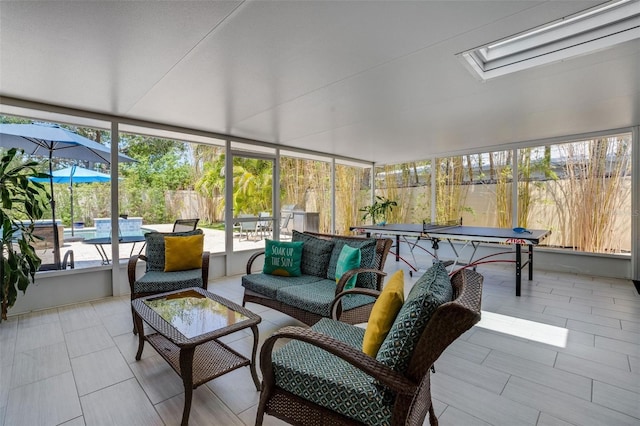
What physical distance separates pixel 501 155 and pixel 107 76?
6.53m

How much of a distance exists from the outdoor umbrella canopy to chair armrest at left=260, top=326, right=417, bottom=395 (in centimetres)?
368

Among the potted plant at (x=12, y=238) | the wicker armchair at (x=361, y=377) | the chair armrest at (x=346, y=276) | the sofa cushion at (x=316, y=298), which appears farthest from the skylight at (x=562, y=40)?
the potted plant at (x=12, y=238)

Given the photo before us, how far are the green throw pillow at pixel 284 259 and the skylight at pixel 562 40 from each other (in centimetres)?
232

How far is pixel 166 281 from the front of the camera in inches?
113

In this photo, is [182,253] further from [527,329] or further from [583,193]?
[583,193]

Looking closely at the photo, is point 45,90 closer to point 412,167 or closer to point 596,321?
point 596,321

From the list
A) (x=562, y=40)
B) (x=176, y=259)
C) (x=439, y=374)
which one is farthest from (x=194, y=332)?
(x=562, y=40)

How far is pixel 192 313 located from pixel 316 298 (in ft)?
3.14

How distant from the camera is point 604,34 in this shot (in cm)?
213

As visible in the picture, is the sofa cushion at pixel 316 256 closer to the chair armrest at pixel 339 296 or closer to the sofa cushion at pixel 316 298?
the sofa cushion at pixel 316 298

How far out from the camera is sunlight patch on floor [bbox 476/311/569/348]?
8.68 ft

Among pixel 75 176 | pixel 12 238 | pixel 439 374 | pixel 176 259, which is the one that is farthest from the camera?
pixel 75 176

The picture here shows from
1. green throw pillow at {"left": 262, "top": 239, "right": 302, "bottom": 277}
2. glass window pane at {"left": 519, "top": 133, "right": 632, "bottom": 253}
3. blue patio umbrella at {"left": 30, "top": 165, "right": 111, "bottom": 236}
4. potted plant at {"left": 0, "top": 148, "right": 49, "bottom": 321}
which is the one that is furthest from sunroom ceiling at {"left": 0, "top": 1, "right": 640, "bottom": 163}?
green throw pillow at {"left": 262, "top": 239, "right": 302, "bottom": 277}

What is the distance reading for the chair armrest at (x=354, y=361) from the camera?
1.09 metres
